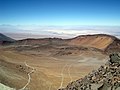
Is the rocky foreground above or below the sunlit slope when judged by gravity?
above

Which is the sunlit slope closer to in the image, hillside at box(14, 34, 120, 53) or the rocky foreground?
hillside at box(14, 34, 120, 53)

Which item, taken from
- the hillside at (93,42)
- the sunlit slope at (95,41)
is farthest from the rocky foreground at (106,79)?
the sunlit slope at (95,41)

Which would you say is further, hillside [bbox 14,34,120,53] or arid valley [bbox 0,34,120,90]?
hillside [bbox 14,34,120,53]

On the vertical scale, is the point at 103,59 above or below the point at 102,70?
below

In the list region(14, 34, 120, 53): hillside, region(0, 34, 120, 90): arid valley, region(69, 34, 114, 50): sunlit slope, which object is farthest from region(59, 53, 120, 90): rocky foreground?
region(69, 34, 114, 50): sunlit slope

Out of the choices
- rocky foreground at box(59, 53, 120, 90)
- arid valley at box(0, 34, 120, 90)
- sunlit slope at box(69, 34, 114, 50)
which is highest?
rocky foreground at box(59, 53, 120, 90)

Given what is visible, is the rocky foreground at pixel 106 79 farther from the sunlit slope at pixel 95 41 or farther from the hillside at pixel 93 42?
the sunlit slope at pixel 95 41

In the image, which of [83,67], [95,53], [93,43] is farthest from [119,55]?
[93,43]

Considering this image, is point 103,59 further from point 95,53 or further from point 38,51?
point 38,51
